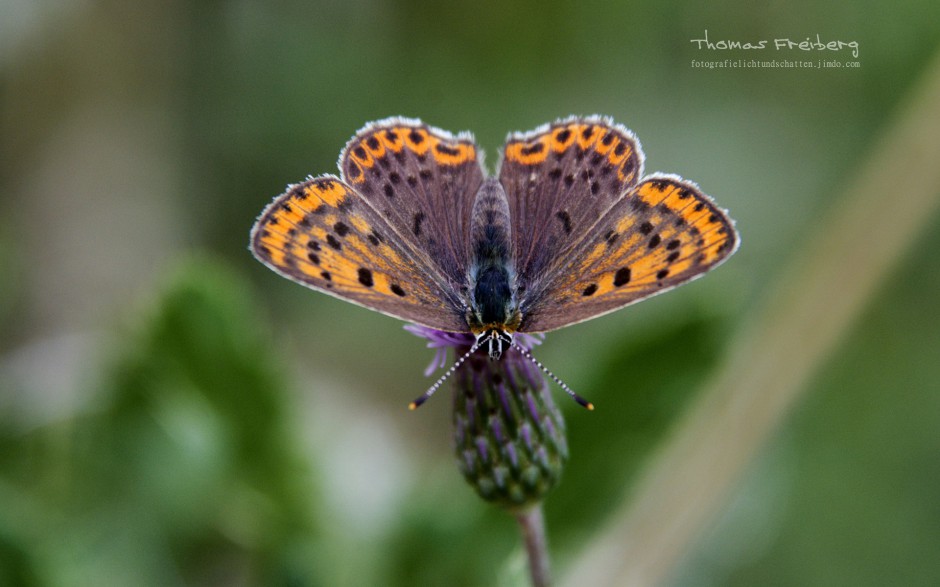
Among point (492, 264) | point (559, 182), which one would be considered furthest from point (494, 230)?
point (559, 182)

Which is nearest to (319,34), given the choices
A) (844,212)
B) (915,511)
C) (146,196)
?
(146,196)

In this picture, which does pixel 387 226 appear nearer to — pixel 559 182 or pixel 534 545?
pixel 559 182

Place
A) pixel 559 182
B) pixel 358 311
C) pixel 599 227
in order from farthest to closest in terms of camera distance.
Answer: pixel 358 311 → pixel 559 182 → pixel 599 227

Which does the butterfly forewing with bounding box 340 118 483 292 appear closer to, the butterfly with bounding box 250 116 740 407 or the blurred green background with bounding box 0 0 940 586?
the butterfly with bounding box 250 116 740 407

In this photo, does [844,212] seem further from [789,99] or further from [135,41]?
[135,41]

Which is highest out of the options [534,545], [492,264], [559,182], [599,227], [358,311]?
[559,182]
